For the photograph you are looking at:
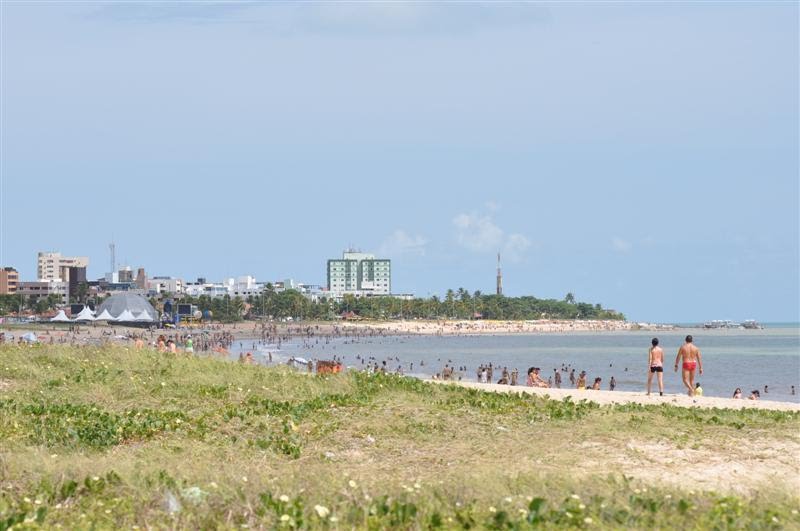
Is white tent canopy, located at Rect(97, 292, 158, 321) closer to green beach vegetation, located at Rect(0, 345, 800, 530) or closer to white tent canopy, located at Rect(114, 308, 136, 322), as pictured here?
white tent canopy, located at Rect(114, 308, 136, 322)

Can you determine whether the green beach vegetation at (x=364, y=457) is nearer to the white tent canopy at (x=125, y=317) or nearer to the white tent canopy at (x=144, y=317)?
the white tent canopy at (x=125, y=317)

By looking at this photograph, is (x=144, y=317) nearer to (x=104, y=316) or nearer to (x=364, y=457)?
(x=104, y=316)

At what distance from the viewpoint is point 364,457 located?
495 inches

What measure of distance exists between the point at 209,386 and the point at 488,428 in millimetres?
6525

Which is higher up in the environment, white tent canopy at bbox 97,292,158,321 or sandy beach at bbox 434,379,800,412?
white tent canopy at bbox 97,292,158,321

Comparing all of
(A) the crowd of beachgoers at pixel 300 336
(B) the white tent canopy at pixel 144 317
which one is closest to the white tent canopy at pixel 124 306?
(B) the white tent canopy at pixel 144 317

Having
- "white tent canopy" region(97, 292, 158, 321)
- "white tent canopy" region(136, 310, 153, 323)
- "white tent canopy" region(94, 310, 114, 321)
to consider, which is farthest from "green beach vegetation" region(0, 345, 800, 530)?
"white tent canopy" region(97, 292, 158, 321)

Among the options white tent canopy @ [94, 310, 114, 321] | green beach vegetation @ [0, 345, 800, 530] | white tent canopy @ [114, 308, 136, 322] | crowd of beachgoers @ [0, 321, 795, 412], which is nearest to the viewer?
green beach vegetation @ [0, 345, 800, 530]

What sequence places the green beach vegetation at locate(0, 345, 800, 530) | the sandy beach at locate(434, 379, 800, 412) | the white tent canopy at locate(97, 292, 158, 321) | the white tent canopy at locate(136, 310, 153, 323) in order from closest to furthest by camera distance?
1. the green beach vegetation at locate(0, 345, 800, 530)
2. the sandy beach at locate(434, 379, 800, 412)
3. the white tent canopy at locate(97, 292, 158, 321)
4. the white tent canopy at locate(136, 310, 153, 323)

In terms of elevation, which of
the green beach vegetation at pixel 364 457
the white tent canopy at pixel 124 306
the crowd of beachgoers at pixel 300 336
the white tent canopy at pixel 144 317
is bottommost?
the crowd of beachgoers at pixel 300 336

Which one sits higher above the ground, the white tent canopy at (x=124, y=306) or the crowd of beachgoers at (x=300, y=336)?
the white tent canopy at (x=124, y=306)

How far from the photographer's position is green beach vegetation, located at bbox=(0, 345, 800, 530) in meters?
9.03

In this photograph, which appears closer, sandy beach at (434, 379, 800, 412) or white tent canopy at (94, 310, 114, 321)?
sandy beach at (434, 379, 800, 412)

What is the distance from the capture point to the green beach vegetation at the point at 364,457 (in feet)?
29.6
